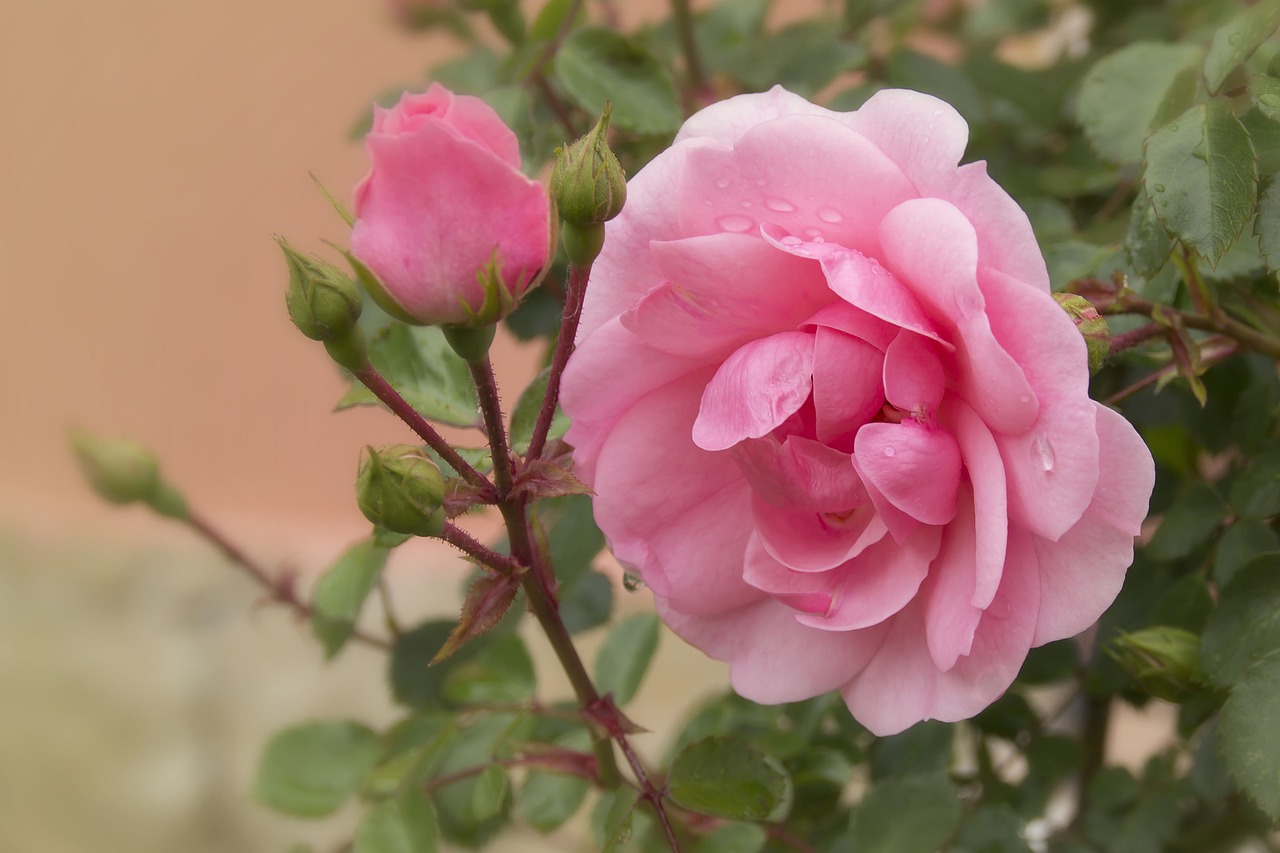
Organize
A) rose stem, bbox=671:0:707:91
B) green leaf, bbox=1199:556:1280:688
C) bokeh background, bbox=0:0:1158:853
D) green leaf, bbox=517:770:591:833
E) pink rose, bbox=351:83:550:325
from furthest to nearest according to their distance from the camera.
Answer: bokeh background, bbox=0:0:1158:853
rose stem, bbox=671:0:707:91
green leaf, bbox=517:770:591:833
green leaf, bbox=1199:556:1280:688
pink rose, bbox=351:83:550:325

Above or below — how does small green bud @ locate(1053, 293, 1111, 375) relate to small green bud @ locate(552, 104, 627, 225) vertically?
below

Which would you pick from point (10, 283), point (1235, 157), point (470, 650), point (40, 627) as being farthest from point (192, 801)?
point (1235, 157)

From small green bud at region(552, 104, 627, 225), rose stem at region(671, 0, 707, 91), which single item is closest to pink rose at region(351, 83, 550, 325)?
small green bud at region(552, 104, 627, 225)

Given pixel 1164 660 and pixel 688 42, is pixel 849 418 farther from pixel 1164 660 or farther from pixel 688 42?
pixel 688 42

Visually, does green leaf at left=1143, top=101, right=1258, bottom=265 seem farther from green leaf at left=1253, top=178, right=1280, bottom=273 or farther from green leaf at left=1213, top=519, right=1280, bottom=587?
green leaf at left=1213, top=519, right=1280, bottom=587

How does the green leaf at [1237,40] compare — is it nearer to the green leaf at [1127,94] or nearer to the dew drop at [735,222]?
the green leaf at [1127,94]

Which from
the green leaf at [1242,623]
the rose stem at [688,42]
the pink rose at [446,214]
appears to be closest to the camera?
the pink rose at [446,214]

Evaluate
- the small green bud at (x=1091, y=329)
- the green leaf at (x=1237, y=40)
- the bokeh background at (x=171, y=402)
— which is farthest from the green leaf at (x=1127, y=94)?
the bokeh background at (x=171, y=402)
